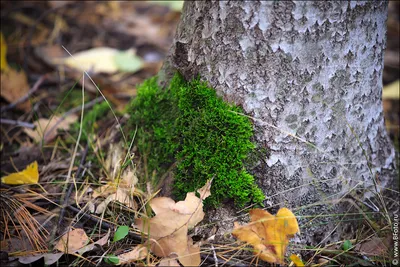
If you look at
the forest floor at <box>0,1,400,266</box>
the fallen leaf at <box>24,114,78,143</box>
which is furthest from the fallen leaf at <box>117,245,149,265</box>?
the fallen leaf at <box>24,114,78,143</box>

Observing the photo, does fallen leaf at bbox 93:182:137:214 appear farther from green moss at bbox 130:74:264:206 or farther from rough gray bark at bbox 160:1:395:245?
rough gray bark at bbox 160:1:395:245

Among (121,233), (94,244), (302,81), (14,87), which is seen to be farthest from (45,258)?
(14,87)

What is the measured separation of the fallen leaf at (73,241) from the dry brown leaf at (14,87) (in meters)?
1.35

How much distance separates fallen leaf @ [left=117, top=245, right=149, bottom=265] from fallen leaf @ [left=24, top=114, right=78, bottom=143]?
3.39ft

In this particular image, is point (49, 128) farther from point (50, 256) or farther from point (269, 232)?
point (269, 232)

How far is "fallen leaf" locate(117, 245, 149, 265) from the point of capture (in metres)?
1.27

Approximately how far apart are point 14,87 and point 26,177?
42.6 inches

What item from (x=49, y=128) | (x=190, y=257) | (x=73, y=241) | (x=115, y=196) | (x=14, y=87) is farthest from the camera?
(x=14, y=87)

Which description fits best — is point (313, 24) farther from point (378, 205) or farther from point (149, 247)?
point (149, 247)

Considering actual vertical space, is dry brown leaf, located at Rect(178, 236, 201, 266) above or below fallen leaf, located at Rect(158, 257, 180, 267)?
above

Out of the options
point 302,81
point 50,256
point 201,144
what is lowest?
point 50,256

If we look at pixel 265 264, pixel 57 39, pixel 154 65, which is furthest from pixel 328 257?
pixel 57 39

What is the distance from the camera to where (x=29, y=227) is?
4.82 feet

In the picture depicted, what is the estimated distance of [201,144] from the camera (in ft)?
4.88
